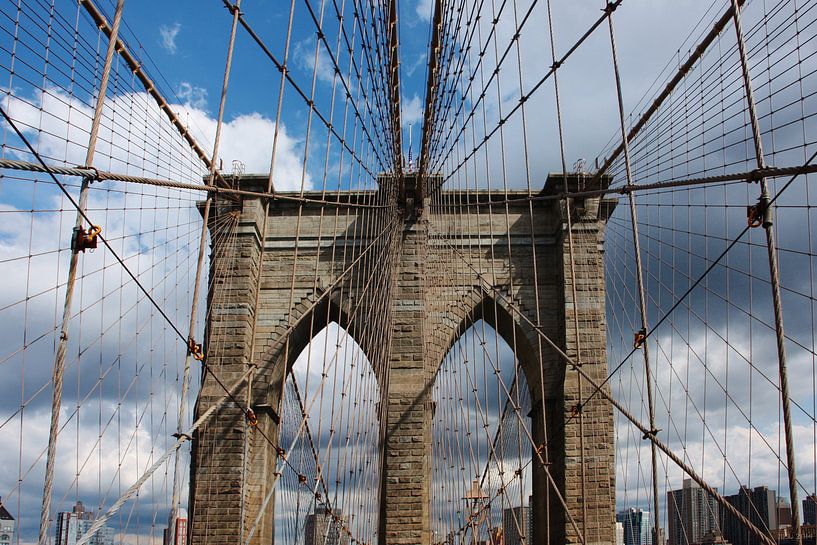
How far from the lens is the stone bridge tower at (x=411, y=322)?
14062mm

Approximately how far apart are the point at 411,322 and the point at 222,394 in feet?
11.4

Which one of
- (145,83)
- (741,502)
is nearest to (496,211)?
(741,502)

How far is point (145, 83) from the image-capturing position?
7.78 m

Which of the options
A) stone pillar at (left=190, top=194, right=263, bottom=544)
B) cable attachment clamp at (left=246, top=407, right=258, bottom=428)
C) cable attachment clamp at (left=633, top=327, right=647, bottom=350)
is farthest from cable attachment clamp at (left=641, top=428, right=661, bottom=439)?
stone pillar at (left=190, top=194, right=263, bottom=544)

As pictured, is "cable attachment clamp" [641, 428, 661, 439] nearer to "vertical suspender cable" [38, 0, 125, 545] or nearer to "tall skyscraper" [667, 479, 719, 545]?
"tall skyscraper" [667, 479, 719, 545]

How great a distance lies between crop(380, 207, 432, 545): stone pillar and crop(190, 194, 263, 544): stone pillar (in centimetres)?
246

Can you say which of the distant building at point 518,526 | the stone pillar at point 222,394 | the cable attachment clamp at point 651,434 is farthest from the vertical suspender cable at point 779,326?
the stone pillar at point 222,394

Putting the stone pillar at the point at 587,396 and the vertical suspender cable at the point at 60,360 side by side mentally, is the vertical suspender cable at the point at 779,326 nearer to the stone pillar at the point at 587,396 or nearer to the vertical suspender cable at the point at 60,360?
the vertical suspender cable at the point at 60,360

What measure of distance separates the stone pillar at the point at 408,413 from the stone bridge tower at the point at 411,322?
0.06ft

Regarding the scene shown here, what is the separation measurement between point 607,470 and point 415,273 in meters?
4.67

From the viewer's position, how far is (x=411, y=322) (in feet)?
49.3

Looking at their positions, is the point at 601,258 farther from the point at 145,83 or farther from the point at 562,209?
the point at 145,83

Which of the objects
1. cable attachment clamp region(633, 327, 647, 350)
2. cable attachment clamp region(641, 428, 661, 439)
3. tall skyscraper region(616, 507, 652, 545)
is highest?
cable attachment clamp region(633, 327, 647, 350)

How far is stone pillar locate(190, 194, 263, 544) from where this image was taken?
13992 mm
